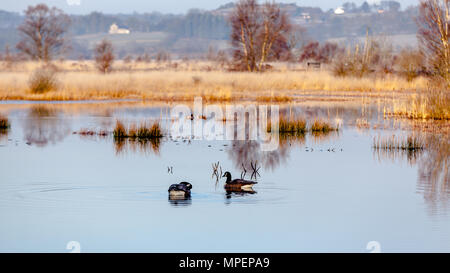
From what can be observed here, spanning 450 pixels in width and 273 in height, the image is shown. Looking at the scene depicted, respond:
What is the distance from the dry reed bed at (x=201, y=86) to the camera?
34281mm

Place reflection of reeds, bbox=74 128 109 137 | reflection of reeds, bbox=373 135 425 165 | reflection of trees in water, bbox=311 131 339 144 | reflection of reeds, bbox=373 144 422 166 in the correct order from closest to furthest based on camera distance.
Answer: reflection of reeds, bbox=373 144 422 166 < reflection of reeds, bbox=373 135 425 165 < reflection of trees in water, bbox=311 131 339 144 < reflection of reeds, bbox=74 128 109 137

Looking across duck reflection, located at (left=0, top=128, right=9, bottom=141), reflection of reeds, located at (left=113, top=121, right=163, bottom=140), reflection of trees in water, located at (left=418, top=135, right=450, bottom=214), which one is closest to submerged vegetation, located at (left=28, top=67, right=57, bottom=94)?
duck reflection, located at (left=0, top=128, right=9, bottom=141)

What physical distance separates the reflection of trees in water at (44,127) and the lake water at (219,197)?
0.09 metres

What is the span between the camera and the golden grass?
34.2 meters

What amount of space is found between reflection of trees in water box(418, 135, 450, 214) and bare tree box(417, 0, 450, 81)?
Result: 181 inches

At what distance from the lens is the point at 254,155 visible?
1695 centimetres

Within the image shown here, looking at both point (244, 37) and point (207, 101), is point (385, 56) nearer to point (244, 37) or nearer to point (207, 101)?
point (244, 37)

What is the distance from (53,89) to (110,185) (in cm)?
2253

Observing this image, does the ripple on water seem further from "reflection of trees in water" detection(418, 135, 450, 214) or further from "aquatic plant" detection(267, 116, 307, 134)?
"aquatic plant" detection(267, 116, 307, 134)

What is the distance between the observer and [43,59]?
64.7 m

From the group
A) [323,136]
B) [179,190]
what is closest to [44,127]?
[323,136]

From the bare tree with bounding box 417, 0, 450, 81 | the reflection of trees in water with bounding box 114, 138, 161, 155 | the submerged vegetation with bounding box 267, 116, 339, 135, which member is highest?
the bare tree with bounding box 417, 0, 450, 81

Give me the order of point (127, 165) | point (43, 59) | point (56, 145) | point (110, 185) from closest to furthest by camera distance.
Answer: point (110, 185)
point (127, 165)
point (56, 145)
point (43, 59)

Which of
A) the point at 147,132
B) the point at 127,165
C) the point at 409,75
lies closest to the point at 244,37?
the point at 409,75
